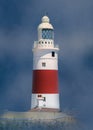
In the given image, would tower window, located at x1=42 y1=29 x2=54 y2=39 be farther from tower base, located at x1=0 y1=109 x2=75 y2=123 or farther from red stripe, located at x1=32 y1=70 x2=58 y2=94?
tower base, located at x1=0 y1=109 x2=75 y2=123

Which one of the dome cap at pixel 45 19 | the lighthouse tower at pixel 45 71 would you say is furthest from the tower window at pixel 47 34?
the dome cap at pixel 45 19

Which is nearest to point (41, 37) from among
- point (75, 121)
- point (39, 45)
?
point (39, 45)

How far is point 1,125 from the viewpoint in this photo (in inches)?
2386

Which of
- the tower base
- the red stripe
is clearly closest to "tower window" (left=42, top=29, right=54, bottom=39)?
the red stripe

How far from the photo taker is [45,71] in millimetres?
64750

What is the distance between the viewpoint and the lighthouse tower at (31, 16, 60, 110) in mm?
64562

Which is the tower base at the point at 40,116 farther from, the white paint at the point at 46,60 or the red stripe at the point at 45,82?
the white paint at the point at 46,60

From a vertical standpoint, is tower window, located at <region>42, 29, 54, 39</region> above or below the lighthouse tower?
above

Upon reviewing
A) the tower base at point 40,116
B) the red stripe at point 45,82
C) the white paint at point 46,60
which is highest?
the white paint at point 46,60

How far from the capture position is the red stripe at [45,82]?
64.6 metres

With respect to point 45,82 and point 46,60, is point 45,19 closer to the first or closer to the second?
point 46,60

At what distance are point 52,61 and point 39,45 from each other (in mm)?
893

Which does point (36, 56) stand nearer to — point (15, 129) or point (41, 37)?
point (41, 37)

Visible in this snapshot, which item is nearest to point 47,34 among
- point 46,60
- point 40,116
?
point 46,60
